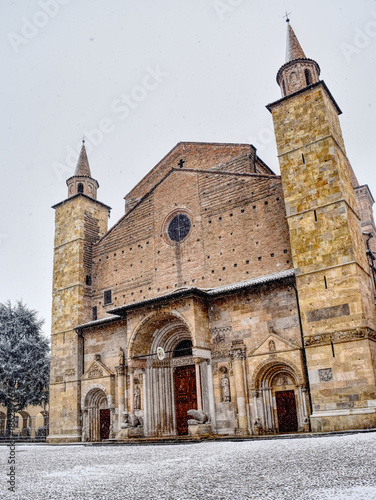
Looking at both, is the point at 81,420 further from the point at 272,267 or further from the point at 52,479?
the point at 52,479

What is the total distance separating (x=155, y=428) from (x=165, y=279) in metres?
6.28

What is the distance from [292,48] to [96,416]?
18.6 m

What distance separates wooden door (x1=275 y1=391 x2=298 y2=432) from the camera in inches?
625

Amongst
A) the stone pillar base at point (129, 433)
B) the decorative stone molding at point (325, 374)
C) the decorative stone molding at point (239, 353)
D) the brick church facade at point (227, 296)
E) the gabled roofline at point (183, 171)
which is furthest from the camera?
the gabled roofline at point (183, 171)

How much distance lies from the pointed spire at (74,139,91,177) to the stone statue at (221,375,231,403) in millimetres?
14608

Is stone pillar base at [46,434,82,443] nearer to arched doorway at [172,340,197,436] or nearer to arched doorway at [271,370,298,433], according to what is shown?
arched doorway at [172,340,197,436]

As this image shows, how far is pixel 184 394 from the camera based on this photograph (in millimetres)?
19094

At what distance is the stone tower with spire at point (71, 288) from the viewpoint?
71.2 feet

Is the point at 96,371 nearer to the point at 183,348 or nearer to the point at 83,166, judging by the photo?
the point at 183,348

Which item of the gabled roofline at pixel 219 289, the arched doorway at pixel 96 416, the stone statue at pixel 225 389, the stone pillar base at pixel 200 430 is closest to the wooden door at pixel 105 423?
the arched doorway at pixel 96 416

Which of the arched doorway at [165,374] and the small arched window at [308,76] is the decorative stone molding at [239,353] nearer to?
the arched doorway at [165,374]

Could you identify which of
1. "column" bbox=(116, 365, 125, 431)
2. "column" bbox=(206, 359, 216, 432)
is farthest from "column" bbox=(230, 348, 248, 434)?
"column" bbox=(116, 365, 125, 431)

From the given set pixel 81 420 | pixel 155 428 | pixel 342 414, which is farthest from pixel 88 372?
pixel 342 414

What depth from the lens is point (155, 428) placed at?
18.5m
